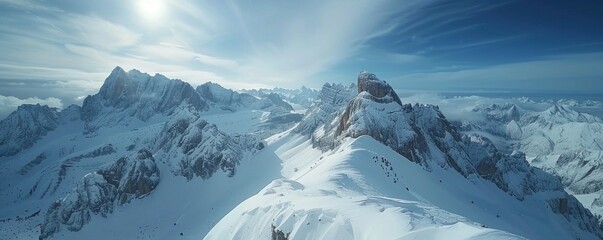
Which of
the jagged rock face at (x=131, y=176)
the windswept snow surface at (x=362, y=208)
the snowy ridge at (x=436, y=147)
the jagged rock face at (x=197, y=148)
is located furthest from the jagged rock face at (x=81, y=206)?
the windswept snow surface at (x=362, y=208)

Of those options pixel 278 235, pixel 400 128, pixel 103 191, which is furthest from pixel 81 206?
pixel 400 128

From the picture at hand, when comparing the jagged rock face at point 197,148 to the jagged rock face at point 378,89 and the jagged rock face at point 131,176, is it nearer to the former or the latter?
the jagged rock face at point 131,176

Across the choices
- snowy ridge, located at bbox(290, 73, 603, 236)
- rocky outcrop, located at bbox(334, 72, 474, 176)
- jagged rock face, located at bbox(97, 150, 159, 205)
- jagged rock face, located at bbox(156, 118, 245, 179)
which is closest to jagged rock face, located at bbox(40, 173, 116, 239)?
jagged rock face, located at bbox(97, 150, 159, 205)

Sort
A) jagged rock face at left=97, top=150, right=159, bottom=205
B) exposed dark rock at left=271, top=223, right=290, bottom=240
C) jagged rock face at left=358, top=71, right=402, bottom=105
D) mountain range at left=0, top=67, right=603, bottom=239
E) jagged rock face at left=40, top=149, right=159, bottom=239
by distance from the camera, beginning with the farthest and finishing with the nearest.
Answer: jagged rock face at left=358, top=71, right=402, bottom=105, jagged rock face at left=97, top=150, right=159, bottom=205, jagged rock face at left=40, top=149, right=159, bottom=239, mountain range at left=0, top=67, right=603, bottom=239, exposed dark rock at left=271, top=223, right=290, bottom=240

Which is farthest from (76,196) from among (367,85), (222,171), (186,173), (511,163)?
(511,163)

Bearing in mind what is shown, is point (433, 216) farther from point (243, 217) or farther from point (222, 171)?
point (222, 171)

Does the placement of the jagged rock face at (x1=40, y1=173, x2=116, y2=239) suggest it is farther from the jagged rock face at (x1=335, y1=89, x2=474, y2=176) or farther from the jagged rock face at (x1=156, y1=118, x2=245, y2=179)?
the jagged rock face at (x1=335, y1=89, x2=474, y2=176)
